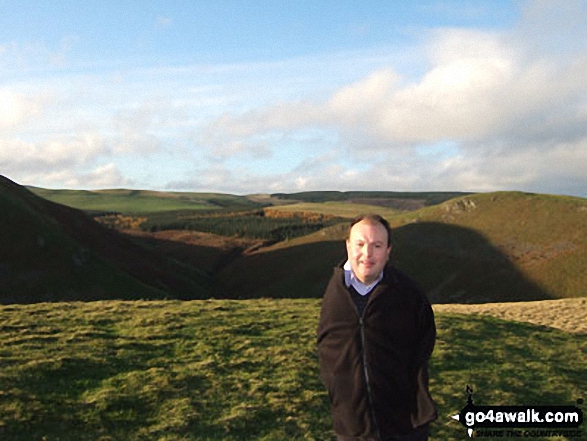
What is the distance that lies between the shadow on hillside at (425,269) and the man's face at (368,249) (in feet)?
226

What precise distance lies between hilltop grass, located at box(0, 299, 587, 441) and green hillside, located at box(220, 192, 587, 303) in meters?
51.6

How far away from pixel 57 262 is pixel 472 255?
5847 cm

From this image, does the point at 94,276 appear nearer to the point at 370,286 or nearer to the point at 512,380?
the point at 512,380

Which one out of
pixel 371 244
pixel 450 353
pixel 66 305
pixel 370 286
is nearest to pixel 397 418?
pixel 370 286

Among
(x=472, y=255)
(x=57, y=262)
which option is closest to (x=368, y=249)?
(x=57, y=262)

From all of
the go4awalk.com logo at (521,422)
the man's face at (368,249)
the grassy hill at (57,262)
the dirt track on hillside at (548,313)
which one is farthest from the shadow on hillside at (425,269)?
the man's face at (368,249)

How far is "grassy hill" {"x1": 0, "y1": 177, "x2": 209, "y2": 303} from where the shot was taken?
5103 centimetres

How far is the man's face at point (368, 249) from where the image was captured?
6.30m

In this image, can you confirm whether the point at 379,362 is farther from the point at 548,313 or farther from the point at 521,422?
the point at 548,313

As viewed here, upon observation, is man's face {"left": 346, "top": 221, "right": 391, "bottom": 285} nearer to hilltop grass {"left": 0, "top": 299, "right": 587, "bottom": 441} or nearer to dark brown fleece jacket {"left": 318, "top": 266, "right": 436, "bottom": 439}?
dark brown fleece jacket {"left": 318, "top": 266, "right": 436, "bottom": 439}

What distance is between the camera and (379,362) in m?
6.34

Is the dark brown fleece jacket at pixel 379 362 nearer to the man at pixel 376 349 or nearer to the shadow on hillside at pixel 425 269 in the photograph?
the man at pixel 376 349

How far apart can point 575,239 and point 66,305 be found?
78024mm

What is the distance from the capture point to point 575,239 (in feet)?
265
